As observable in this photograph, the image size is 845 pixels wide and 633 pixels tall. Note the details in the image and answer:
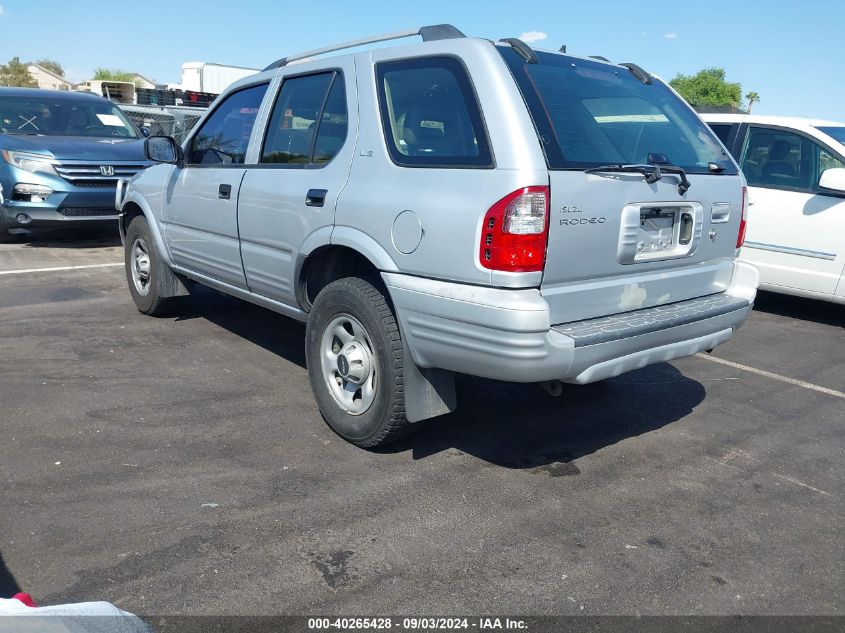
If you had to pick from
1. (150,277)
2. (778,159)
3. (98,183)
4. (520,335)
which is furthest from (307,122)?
(98,183)

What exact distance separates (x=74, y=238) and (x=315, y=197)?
304 inches

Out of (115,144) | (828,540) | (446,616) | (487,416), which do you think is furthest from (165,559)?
(115,144)

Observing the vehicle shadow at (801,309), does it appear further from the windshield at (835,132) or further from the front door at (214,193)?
the front door at (214,193)

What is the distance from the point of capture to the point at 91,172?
9.40 metres

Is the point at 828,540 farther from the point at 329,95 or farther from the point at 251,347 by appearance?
the point at 251,347

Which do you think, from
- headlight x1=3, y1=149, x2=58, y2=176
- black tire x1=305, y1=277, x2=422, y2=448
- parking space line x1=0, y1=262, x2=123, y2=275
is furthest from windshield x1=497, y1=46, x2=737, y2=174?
headlight x1=3, y1=149, x2=58, y2=176

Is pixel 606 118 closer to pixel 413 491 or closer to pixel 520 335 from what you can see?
pixel 520 335

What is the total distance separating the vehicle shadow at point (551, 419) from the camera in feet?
13.2

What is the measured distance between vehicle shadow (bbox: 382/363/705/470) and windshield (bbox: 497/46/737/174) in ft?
4.91

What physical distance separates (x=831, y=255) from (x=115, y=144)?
8277 millimetres

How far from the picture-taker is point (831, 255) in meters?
6.76

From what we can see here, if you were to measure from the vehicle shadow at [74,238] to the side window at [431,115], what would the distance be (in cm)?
730

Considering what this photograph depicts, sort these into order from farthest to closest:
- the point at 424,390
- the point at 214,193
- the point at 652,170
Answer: the point at 214,193 → the point at 424,390 → the point at 652,170

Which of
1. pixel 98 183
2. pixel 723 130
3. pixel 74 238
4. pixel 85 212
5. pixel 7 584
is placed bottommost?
pixel 7 584
